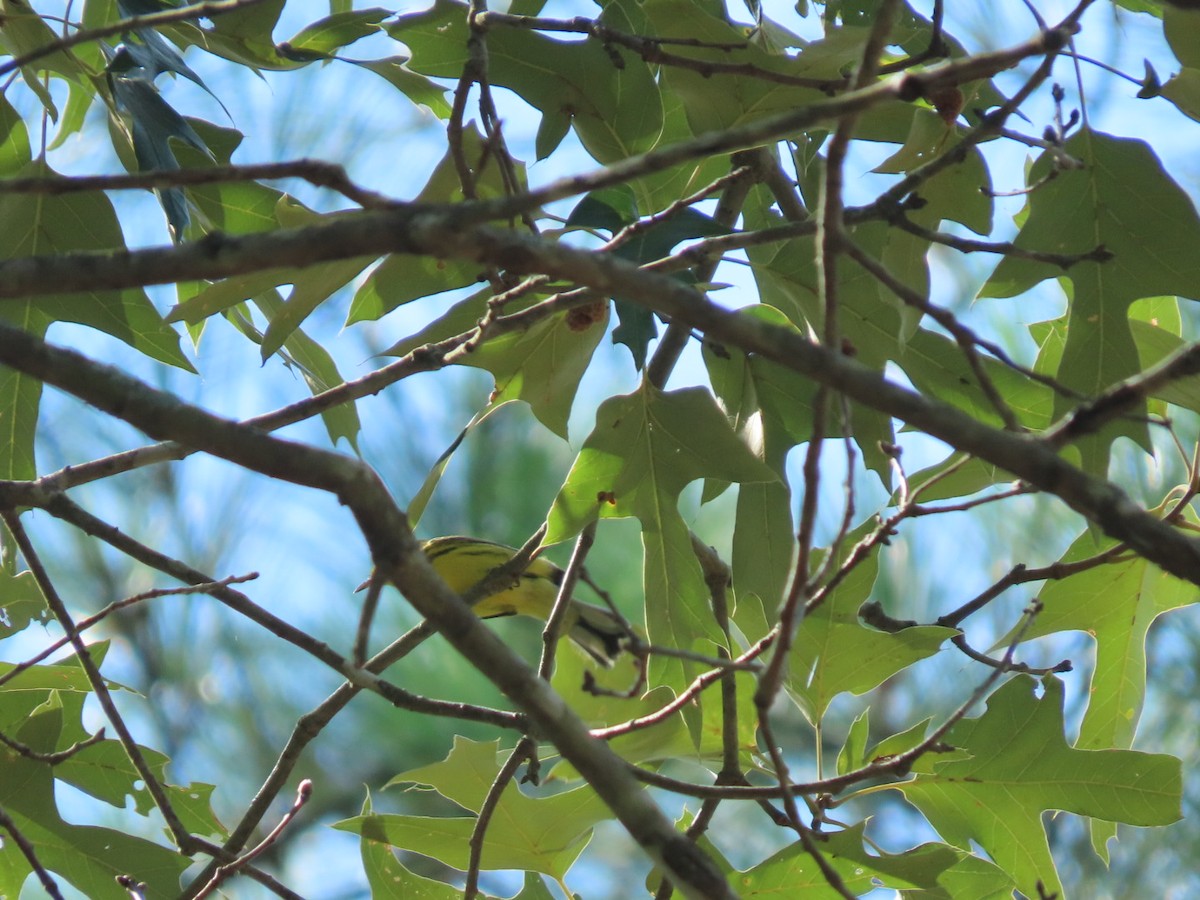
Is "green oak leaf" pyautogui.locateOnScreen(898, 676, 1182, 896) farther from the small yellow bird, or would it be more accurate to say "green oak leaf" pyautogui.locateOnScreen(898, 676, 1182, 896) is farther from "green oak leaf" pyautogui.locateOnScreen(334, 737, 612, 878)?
the small yellow bird

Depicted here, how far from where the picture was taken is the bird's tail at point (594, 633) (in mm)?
2389

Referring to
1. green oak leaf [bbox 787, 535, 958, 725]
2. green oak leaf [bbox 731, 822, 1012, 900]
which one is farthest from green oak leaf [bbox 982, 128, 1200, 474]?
green oak leaf [bbox 731, 822, 1012, 900]

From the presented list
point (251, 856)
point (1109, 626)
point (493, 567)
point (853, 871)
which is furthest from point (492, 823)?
point (1109, 626)

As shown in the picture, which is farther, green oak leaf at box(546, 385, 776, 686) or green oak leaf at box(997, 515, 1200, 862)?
green oak leaf at box(997, 515, 1200, 862)

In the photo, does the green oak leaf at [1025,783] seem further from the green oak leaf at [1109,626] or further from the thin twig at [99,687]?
the thin twig at [99,687]

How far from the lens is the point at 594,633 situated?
2412 millimetres

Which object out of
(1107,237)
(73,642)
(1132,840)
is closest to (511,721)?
(73,642)

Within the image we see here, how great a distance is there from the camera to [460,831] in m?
1.72

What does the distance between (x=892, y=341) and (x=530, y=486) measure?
3.57 m

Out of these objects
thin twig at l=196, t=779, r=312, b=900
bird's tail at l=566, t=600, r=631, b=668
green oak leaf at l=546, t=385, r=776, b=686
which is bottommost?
thin twig at l=196, t=779, r=312, b=900

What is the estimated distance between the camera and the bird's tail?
2.39 metres

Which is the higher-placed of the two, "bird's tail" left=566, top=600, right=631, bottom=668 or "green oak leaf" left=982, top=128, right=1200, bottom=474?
"bird's tail" left=566, top=600, right=631, bottom=668

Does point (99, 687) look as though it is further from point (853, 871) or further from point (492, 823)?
point (853, 871)

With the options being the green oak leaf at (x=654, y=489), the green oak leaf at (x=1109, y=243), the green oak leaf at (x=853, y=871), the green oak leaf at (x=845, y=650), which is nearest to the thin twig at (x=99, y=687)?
the green oak leaf at (x=654, y=489)
